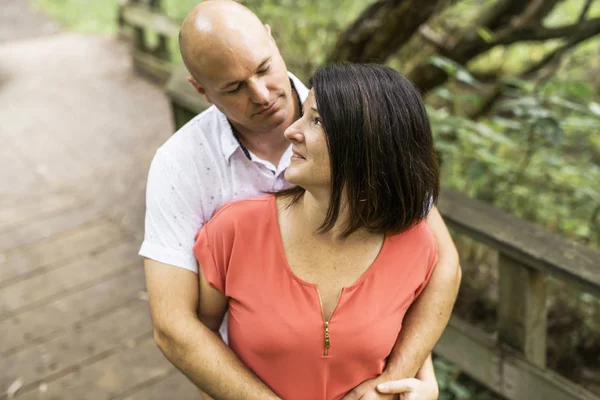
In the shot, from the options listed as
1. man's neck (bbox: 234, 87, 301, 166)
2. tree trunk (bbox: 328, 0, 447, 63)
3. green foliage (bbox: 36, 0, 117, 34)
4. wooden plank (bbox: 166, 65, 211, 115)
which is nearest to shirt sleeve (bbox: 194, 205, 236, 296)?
man's neck (bbox: 234, 87, 301, 166)

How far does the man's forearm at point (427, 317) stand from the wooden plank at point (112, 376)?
152 centimetres

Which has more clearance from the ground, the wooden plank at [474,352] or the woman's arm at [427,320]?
the woman's arm at [427,320]

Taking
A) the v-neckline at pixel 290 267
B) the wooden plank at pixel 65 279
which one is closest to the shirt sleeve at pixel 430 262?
the v-neckline at pixel 290 267

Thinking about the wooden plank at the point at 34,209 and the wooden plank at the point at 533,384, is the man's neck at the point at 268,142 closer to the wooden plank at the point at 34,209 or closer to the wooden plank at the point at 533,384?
the wooden plank at the point at 533,384

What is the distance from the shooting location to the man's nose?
161 centimetres

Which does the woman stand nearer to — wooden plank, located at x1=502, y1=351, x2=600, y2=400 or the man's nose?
the man's nose

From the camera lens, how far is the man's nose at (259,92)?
1605 millimetres

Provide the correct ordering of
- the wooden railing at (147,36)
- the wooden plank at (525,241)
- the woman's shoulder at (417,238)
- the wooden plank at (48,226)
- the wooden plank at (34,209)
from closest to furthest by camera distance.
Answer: the woman's shoulder at (417,238) → the wooden plank at (525,241) → the wooden plank at (48,226) → the wooden plank at (34,209) → the wooden railing at (147,36)

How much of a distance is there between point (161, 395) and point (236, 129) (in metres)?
1.52

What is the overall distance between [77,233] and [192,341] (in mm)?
2566

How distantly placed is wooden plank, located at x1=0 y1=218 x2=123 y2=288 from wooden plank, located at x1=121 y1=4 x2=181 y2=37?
2671 mm

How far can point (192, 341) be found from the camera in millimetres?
1622

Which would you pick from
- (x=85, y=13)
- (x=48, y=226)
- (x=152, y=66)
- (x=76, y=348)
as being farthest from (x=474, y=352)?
(x=85, y=13)

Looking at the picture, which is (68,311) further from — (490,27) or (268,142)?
(490,27)
